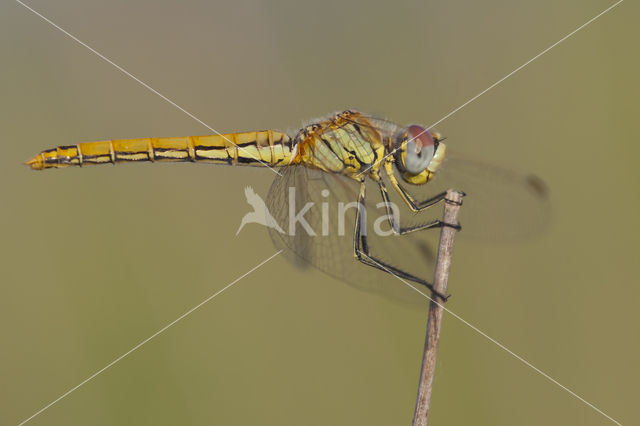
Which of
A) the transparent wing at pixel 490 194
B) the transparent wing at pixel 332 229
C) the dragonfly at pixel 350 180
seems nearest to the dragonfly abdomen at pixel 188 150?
the dragonfly at pixel 350 180

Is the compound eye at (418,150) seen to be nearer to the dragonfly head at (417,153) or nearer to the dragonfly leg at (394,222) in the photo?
the dragonfly head at (417,153)

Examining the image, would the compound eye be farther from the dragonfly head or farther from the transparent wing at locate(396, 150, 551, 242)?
the transparent wing at locate(396, 150, 551, 242)

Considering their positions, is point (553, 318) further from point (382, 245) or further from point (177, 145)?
point (177, 145)

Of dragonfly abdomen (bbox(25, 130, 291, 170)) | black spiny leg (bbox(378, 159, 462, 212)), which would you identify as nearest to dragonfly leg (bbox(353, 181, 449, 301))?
black spiny leg (bbox(378, 159, 462, 212))

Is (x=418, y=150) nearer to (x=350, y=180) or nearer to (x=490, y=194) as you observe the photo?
(x=350, y=180)

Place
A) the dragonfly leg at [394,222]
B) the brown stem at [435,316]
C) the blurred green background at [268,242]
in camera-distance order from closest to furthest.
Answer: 1. the brown stem at [435,316]
2. the dragonfly leg at [394,222]
3. the blurred green background at [268,242]

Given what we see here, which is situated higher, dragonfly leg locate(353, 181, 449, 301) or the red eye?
the red eye

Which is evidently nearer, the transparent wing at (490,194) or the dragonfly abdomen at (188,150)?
the dragonfly abdomen at (188,150)
